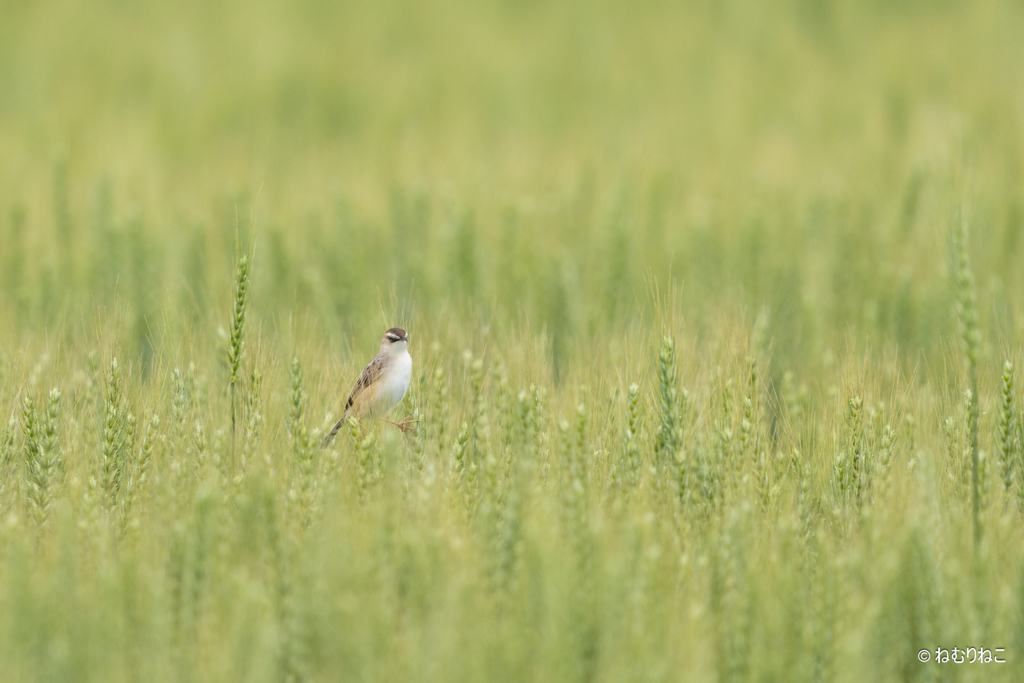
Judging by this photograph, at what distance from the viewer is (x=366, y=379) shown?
147 inches

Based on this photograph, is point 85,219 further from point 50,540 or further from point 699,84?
point 699,84

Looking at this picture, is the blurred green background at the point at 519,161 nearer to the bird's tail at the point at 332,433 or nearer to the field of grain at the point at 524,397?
the field of grain at the point at 524,397

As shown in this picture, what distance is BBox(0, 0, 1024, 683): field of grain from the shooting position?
2531 mm

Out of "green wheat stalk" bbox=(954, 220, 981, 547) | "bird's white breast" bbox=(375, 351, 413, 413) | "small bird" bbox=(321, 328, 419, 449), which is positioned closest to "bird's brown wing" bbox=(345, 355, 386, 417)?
"small bird" bbox=(321, 328, 419, 449)

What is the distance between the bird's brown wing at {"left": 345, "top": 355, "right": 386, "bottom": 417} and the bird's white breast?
0.12 meters

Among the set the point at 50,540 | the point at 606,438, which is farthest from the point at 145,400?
the point at 606,438

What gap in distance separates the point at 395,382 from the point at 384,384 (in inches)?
3.0

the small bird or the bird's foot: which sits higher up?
the small bird

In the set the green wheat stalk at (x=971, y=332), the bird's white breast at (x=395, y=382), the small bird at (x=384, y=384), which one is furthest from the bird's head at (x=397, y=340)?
the green wheat stalk at (x=971, y=332)

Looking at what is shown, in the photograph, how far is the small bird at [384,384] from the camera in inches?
136

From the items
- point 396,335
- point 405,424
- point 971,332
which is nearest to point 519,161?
point 396,335

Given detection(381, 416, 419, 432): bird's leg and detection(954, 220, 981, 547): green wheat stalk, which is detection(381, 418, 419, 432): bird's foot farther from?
detection(954, 220, 981, 547): green wheat stalk

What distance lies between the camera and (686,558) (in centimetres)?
289

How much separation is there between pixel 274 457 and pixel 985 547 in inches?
106
